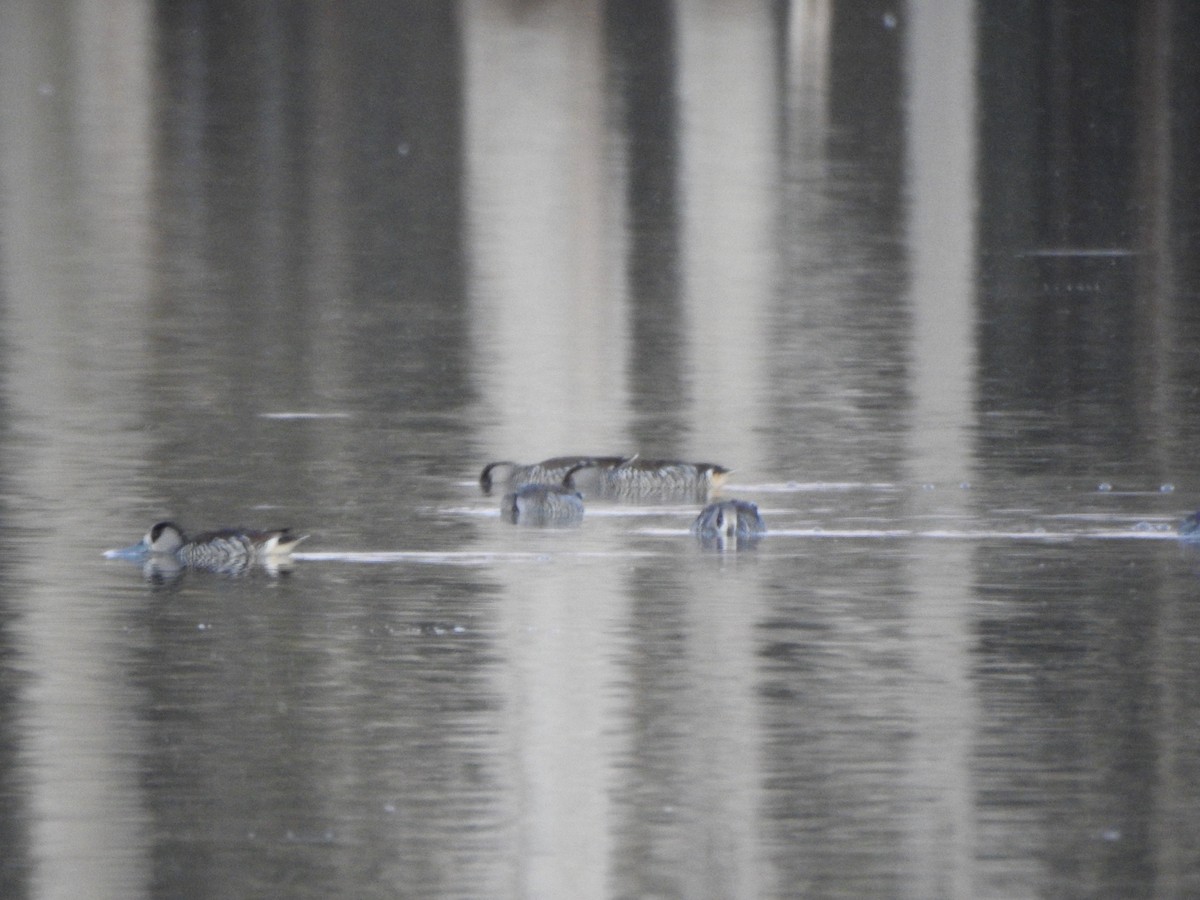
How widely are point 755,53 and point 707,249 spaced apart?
26.9 meters

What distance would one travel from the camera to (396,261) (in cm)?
2377

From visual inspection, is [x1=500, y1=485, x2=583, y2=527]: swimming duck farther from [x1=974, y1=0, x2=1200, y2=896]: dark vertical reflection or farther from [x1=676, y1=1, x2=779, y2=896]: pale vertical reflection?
[x1=974, y1=0, x2=1200, y2=896]: dark vertical reflection

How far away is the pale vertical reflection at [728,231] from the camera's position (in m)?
16.8

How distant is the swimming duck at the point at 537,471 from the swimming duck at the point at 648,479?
0.03m

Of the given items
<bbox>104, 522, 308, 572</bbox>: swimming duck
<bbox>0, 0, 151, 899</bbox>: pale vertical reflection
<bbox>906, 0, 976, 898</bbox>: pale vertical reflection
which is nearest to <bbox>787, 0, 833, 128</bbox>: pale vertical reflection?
<bbox>906, 0, 976, 898</bbox>: pale vertical reflection

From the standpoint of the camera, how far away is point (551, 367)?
1828cm

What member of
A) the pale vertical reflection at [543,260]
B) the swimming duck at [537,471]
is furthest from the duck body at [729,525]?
the pale vertical reflection at [543,260]

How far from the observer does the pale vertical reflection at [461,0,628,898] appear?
8844mm

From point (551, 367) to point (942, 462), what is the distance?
3.91 meters

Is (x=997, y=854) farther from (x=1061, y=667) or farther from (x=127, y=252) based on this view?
(x=127, y=252)

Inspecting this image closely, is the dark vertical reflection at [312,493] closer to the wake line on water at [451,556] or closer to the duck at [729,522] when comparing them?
the wake line on water at [451,556]

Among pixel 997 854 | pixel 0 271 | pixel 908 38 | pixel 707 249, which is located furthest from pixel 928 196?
pixel 908 38

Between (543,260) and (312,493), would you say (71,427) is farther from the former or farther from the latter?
(543,260)

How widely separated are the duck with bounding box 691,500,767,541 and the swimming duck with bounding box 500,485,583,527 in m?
0.76
